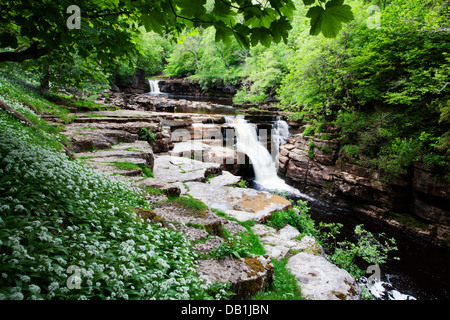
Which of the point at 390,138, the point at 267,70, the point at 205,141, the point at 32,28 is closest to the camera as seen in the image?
the point at 32,28

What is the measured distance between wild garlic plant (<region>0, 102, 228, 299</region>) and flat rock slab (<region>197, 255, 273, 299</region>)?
0.55 feet

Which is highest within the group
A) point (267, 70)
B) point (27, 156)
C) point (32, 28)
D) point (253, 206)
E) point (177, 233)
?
point (267, 70)

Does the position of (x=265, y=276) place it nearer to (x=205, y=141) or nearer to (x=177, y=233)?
(x=177, y=233)

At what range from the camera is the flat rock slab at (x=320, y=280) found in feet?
10.2

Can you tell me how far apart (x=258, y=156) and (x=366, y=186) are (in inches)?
260

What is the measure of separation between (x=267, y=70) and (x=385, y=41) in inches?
512

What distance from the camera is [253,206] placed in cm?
567

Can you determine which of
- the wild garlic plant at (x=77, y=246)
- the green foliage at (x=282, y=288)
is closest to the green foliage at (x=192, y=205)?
the wild garlic plant at (x=77, y=246)

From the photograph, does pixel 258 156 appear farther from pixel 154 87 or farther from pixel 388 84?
pixel 154 87

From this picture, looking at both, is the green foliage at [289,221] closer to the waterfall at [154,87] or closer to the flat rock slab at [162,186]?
the flat rock slab at [162,186]

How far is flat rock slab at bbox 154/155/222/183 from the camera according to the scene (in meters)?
6.61

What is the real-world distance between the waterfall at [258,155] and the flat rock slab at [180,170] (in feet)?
20.6

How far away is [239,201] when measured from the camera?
229 inches

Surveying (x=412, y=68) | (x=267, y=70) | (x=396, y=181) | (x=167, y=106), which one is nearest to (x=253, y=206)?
(x=396, y=181)
